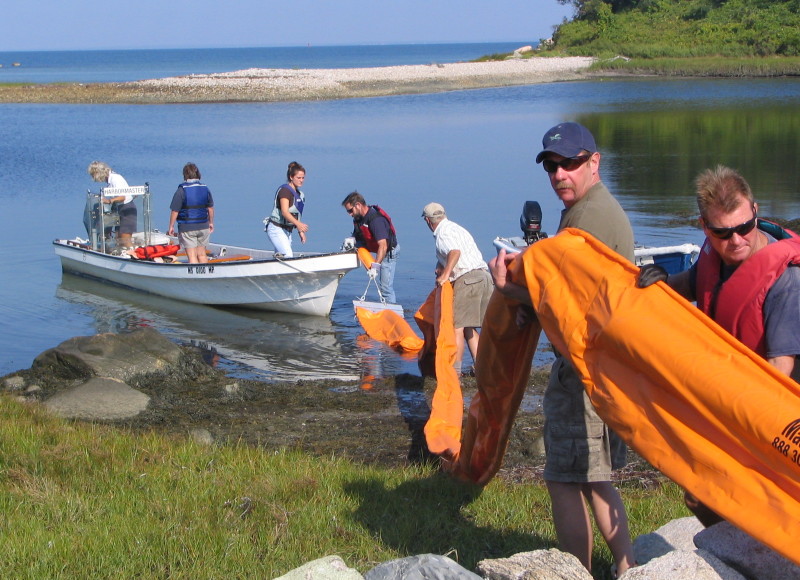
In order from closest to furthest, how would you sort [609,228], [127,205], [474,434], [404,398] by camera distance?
[609,228] < [474,434] < [404,398] < [127,205]

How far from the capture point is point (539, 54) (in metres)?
102

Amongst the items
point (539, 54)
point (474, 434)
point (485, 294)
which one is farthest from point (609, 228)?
point (539, 54)

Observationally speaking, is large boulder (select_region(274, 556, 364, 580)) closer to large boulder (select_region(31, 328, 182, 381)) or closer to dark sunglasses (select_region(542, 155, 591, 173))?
dark sunglasses (select_region(542, 155, 591, 173))

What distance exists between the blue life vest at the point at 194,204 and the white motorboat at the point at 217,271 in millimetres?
712

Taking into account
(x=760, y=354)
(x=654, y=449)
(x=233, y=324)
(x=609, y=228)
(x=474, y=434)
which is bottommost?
(x=233, y=324)

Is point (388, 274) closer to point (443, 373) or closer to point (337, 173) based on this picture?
point (443, 373)

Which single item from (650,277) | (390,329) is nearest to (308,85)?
(390,329)

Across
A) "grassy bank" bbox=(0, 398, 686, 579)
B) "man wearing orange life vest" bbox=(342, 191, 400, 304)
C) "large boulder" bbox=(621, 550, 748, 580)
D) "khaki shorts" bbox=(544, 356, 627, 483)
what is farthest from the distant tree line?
"large boulder" bbox=(621, 550, 748, 580)

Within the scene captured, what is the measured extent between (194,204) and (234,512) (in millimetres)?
10066

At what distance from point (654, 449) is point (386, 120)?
47858mm

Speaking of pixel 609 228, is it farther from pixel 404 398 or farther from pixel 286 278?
pixel 286 278

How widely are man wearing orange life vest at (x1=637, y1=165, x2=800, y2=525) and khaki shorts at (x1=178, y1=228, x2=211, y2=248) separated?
40.7 feet

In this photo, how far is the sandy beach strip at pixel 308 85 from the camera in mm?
69375

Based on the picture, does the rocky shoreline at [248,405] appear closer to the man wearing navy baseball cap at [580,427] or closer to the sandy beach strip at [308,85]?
the man wearing navy baseball cap at [580,427]
